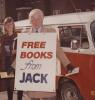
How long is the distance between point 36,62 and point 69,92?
2803 millimetres

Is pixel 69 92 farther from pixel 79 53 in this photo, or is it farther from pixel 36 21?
pixel 36 21

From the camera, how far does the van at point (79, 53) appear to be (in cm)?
811

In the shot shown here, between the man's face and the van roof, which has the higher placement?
the van roof

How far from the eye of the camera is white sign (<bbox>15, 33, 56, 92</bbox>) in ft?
19.9

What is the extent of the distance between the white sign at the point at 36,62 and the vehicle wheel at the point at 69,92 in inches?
96.1

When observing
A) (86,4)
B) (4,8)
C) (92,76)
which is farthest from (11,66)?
(4,8)

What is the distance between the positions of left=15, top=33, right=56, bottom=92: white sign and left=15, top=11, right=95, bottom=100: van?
206 centimetres

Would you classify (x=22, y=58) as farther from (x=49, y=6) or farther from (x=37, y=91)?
(x=49, y=6)

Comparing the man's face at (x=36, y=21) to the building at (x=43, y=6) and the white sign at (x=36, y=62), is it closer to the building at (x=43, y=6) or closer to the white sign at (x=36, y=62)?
the white sign at (x=36, y=62)

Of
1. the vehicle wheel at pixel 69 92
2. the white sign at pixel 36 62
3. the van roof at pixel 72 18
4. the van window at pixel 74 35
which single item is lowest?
the vehicle wheel at pixel 69 92

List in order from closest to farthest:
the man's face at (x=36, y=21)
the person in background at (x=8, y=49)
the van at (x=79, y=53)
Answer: the man's face at (x=36, y=21), the person in background at (x=8, y=49), the van at (x=79, y=53)

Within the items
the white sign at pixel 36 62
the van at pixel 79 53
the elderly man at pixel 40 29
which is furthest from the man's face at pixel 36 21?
the van at pixel 79 53

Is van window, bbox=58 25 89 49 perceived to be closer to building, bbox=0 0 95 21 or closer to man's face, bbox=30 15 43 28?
man's face, bbox=30 15 43 28

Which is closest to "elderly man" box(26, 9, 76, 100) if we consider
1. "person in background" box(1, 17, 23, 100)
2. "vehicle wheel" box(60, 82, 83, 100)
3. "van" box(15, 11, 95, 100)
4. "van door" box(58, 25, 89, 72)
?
"person in background" box(1, 17, 23, 100)
